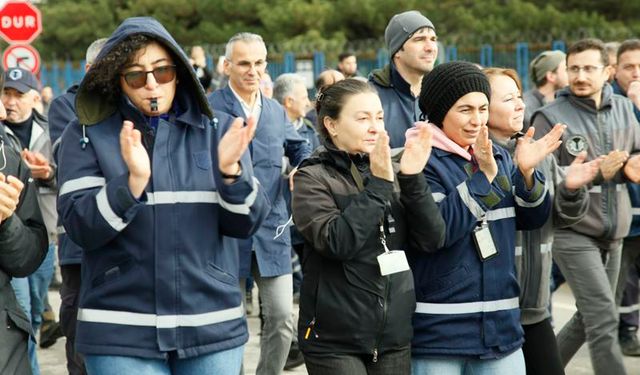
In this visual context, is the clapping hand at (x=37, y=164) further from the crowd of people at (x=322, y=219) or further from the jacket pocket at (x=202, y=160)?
the jacket pocket at (x=202, y=160)

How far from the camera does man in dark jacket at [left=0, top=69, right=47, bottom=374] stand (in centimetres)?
358

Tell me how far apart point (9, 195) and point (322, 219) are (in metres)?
1.20

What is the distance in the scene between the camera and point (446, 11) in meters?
26.4

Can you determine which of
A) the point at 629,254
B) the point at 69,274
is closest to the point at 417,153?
the point at 69,274

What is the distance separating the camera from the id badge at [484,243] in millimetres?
4199

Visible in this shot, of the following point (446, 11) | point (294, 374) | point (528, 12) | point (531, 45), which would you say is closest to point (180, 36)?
point (446, 11)

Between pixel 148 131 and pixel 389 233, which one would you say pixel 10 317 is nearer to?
pixel 148 131

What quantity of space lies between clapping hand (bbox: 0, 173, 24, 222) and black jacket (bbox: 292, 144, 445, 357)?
113 cm

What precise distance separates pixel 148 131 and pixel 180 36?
27.1 metres

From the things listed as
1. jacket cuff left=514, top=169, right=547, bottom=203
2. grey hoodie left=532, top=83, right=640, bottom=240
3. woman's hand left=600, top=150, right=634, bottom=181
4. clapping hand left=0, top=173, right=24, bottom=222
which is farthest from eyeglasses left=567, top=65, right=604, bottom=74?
clapping hand left=0, top=173, right=24, bottom=222

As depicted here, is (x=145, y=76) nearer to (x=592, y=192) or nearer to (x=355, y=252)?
(x=355, y=252)

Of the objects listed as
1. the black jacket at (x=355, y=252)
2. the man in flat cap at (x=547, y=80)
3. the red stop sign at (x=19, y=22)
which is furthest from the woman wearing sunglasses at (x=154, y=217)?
the red stop sign at (x=19, y=22)

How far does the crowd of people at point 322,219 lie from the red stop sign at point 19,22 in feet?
39.2

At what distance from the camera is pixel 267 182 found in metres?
6.37
